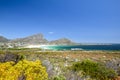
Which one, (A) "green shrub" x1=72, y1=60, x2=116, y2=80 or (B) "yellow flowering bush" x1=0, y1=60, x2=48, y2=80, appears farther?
(A) "green shrub" x1=72, y1=60, x2=116, y2=80

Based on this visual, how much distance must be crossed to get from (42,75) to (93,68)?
10.1m

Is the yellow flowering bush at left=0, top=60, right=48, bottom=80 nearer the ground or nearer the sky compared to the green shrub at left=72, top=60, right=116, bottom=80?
nearer the sky

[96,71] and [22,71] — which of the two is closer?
[22,71]

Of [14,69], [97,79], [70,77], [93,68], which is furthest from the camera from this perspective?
[93,68]

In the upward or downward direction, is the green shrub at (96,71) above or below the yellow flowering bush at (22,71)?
below

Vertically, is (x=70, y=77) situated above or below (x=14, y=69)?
below

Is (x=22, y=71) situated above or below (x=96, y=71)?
above

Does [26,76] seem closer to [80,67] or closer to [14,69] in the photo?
[14,69]

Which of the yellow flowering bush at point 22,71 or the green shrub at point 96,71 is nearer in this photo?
the yellow flowering bush at point 22,71

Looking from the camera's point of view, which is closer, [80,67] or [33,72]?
[33,72]

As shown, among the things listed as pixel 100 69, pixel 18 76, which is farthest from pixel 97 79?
pixel 18 76

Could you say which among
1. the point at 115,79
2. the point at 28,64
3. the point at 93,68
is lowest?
the point at 115,79

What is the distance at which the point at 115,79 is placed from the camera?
1970 cm

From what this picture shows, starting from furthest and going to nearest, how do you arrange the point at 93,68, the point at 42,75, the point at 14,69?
the point at 93,68 < the point at 42,75 < the point at 14,69
